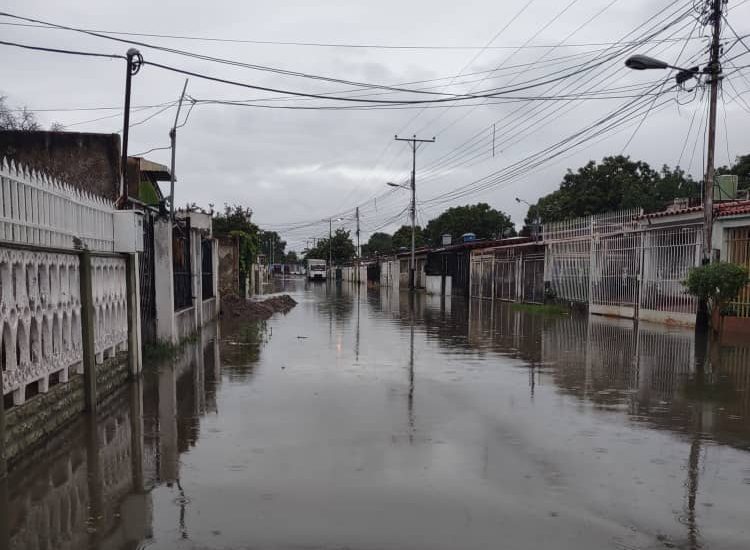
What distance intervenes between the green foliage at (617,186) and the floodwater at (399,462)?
3766 cm

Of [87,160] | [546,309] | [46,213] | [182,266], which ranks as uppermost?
[87,160]

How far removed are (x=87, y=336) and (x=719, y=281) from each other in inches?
518

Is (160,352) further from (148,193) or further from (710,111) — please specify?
(710,111)

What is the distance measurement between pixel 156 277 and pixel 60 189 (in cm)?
495

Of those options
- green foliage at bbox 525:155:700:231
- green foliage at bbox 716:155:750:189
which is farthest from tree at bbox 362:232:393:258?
green foliage at bbox 716:155:750:189

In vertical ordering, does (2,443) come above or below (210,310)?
above

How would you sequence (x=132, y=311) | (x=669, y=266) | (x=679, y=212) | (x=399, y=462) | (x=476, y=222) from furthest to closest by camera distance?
1. (x=476, y=222)
2. (x=669, y=266)
3. (x=679, y=212)
4. (x=132, y=311)
5. (x=399, y=462)

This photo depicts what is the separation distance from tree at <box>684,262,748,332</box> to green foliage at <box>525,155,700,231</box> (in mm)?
31183

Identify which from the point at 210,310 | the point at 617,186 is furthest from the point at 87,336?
the point at 617,186

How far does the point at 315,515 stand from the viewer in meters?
4.11

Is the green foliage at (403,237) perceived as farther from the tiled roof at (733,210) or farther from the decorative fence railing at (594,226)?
the tiled roof at (733,210)

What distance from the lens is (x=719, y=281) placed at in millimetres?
13820

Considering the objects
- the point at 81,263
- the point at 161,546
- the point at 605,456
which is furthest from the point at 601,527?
the point at 81,263

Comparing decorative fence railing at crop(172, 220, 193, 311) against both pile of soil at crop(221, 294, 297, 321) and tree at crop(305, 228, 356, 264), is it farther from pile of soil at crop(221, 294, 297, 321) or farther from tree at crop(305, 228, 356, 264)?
tree at crop(305, 228, 356, 264)
